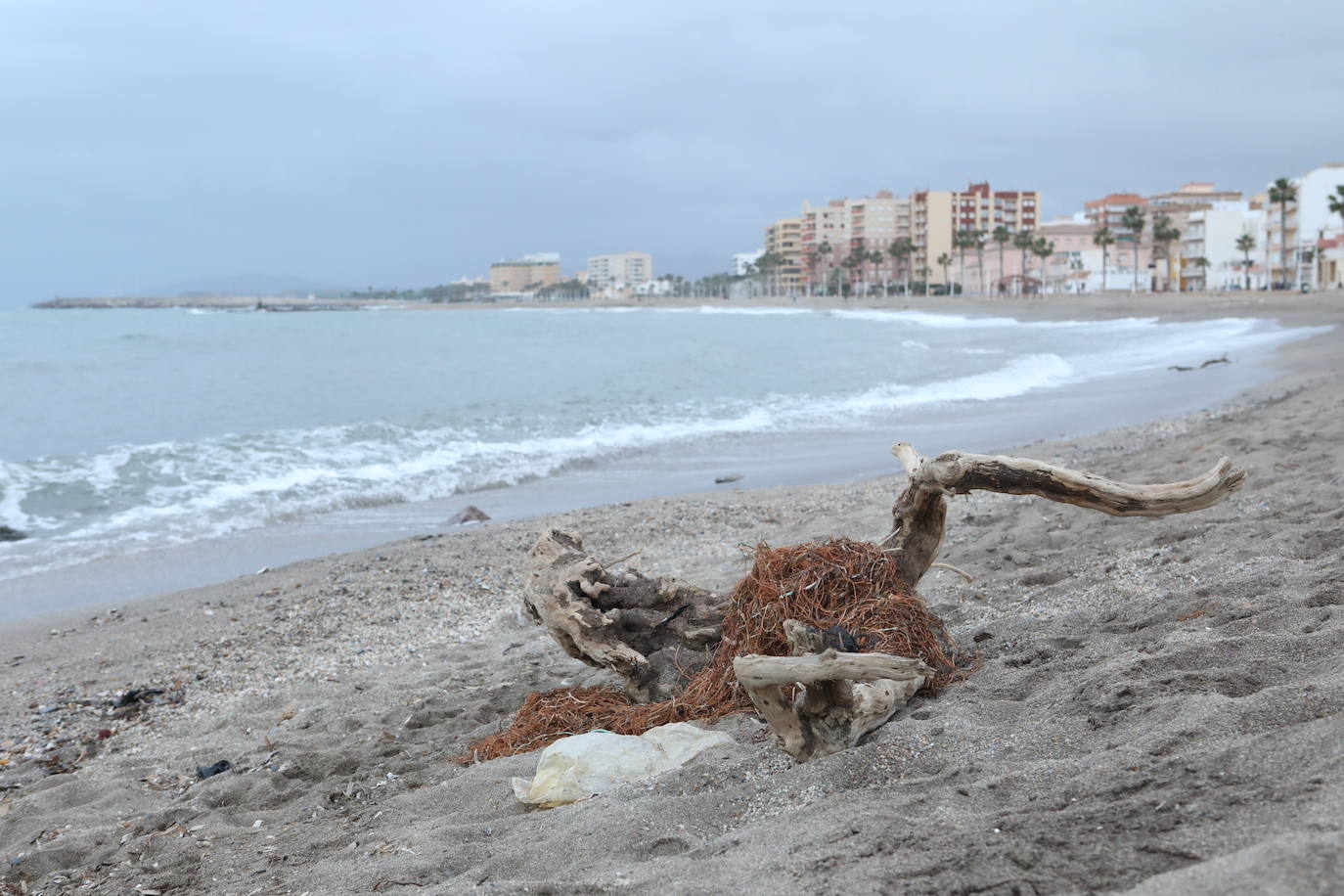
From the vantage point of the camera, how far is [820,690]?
12.0 ft

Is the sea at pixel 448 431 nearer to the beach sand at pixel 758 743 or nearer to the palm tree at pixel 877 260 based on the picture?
the beach sand at pixel 758 743

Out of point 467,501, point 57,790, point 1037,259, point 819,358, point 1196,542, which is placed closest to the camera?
point 57,790

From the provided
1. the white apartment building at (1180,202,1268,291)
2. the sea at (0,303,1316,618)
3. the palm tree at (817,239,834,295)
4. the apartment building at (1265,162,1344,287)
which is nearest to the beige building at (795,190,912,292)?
the palm tree at (817,239,834,295)

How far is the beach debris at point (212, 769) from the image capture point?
480 cm

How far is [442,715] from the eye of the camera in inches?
208

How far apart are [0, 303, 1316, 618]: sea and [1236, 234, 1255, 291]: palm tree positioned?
48.0 m

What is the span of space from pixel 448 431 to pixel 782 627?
15654 mm

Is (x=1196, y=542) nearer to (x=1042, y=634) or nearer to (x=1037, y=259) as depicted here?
Answer: (x=1042, y=634)

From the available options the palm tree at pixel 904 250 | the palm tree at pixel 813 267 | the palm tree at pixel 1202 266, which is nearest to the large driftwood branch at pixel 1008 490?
the palm tree at pixel 1202 266

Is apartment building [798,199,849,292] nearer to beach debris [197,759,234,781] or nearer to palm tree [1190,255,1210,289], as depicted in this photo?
palm tree [1190,255,1210,289]

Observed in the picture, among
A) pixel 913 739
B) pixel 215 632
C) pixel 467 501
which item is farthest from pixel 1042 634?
pixel 467 501

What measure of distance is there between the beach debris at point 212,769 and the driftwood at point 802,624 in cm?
168

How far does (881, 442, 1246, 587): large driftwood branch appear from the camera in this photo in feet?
13.5

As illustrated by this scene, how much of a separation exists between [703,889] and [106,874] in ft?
8.53
